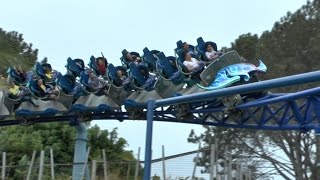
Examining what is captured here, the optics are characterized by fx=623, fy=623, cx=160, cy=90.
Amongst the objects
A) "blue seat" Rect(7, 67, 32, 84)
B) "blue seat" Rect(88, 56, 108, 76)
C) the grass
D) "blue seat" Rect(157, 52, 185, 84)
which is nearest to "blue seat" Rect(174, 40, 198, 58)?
"blue seat" Rect(157, 52, 185, 84)

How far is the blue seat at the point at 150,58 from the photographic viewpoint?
11.2 metres

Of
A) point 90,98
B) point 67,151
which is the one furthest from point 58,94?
point 67,151

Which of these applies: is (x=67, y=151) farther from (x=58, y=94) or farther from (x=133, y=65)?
(x=133, y=65)

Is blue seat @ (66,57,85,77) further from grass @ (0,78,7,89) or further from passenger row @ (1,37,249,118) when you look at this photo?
grass @ (0,78,7,89)

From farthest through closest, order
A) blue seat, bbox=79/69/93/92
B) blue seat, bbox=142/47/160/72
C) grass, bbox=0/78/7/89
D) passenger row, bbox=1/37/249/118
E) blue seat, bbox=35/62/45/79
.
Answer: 1. grass, bbox=0/78/7/89
2. blue seat, bbox=35/62/45/79
3. blue seat, bbox=79/69/93/92
4. blue seat, bbox=142/47/160/72
5. passenger row, bbox=1/37/249/118

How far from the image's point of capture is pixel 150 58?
37.1ft

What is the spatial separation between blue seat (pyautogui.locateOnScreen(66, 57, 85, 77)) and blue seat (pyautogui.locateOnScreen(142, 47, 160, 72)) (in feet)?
5.04

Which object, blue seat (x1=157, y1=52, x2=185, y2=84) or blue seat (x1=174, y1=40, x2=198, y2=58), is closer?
blue seat (x1=174, y1=40, x2=198, y2=58)

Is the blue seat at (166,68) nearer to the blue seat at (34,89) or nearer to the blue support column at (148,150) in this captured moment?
the blue seat at (34,89)

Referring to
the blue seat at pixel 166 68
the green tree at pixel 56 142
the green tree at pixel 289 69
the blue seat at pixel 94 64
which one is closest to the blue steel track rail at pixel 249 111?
the blue seat at pixel 166 68

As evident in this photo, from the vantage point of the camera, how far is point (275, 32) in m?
17.6

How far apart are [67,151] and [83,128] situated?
4609 millimetres

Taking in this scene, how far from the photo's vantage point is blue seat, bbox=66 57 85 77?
39.9 feet

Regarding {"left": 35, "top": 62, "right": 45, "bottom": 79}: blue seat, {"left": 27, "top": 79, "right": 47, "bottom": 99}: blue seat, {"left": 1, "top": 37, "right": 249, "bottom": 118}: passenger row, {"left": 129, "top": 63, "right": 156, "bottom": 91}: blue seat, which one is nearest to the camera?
{"left": 1, "top": 37, "right": 249, "bottom": 118}: passenger row
